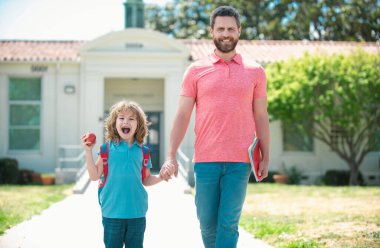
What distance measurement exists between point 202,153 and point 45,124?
16135 millimetres

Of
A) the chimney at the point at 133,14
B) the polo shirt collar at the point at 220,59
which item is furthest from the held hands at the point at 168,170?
the chimney at the point at 133,14

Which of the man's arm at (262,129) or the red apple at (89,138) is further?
the man's arm at (262,129)

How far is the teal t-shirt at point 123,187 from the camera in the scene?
4148mm

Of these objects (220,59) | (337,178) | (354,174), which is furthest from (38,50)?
(220,59)

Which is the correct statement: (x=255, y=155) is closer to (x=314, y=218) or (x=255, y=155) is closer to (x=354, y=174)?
(x=314, y=218)

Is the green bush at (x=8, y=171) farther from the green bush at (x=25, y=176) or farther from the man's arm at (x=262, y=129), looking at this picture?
the man's arm at (x=262, y=129)

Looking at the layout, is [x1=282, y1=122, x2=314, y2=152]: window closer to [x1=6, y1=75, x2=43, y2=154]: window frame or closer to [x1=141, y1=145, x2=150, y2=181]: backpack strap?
[x1=6, y1=75, x2=43, y2=154]: window frame

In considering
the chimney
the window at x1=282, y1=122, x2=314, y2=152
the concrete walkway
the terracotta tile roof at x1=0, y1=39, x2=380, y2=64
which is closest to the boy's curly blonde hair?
the concrete walkway

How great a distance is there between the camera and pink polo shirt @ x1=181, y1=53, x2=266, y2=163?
Result: 418 centimetres

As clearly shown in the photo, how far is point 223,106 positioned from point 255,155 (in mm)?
486

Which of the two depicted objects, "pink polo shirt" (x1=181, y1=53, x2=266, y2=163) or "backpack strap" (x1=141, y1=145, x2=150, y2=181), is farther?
"backpack strap" (x1=141, y1=145, x2=150, y2=181)

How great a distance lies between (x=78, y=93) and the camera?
765 inches

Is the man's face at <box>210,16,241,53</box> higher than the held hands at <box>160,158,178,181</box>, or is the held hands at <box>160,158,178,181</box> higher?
the man's face at <box>210,16,241,53</box>

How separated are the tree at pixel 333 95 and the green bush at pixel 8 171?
9.18 meters
